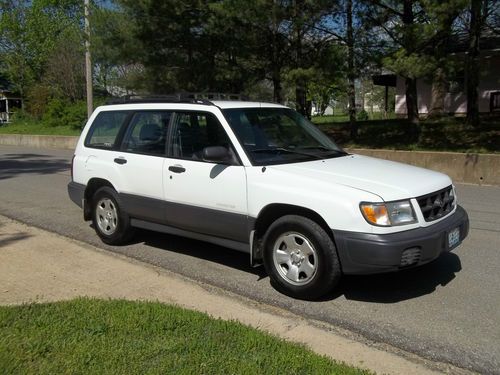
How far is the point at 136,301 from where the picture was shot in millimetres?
4711

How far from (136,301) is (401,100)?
96.3 ft

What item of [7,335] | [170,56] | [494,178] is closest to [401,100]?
[170,56]

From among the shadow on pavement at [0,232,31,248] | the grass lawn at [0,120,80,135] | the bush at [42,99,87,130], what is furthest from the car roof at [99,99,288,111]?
the bush at [42,99,87,130]

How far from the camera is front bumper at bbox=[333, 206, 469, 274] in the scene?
4.37 m

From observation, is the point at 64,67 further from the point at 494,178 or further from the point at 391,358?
the point at 391,358

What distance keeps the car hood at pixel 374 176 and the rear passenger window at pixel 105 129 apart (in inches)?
101

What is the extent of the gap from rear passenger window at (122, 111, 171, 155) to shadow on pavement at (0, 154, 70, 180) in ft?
27.8

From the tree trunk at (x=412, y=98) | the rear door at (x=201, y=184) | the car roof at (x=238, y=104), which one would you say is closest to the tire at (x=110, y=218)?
the rear door at (x=201, y=184)

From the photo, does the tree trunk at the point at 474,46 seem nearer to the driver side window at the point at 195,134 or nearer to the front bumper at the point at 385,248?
the driver side window at the point at 195,134

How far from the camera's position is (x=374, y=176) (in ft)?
16.0

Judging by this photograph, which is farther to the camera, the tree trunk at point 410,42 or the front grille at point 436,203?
the tree trunk at point 410,42

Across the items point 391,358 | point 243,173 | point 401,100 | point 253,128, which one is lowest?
point 391,358

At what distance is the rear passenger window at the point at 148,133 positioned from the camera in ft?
20.0

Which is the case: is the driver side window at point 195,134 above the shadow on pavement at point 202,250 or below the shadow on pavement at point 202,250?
above
